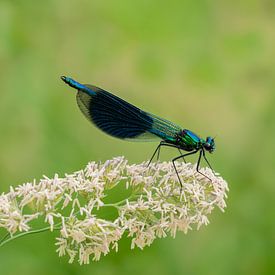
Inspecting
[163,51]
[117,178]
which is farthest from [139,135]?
[163,51]

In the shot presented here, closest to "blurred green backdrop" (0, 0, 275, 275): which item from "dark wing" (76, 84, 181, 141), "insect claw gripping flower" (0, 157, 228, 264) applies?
"dark wing" (76, 84, 181, 141)

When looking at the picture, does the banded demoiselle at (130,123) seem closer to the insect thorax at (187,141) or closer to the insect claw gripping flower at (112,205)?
the insect thorax at (187,141)

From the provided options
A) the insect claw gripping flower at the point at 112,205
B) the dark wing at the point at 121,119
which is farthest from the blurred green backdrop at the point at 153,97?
the insect claw gripping flower at the point at 112,205

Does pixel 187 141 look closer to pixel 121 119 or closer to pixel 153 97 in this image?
pixel 121 119

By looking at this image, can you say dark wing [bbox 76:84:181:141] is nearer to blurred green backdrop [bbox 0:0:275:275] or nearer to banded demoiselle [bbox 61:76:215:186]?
banded demoiselle [bbox 61:76:215:186]

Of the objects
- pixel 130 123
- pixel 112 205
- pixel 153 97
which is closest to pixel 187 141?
pixel 130 123

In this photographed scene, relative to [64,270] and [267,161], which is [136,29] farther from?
[64,270]
